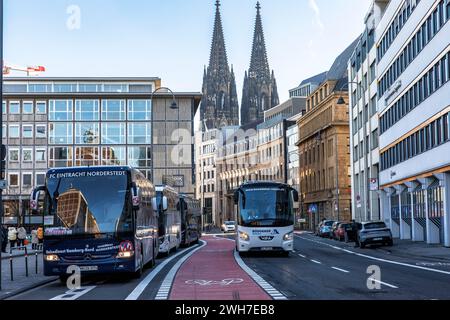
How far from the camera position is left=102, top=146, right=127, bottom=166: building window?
95.6 m

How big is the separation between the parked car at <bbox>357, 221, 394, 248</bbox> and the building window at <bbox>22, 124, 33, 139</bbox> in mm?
60027

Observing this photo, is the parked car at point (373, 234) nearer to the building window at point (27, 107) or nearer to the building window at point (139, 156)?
the building window at point (139, 156)

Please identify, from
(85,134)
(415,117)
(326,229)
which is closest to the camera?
(415,117)

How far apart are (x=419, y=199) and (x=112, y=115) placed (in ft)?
175

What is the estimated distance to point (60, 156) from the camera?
314 feet

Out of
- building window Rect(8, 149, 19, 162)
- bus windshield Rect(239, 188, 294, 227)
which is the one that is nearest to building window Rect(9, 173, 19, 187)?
building window Rect(8, 149, 19, 162)

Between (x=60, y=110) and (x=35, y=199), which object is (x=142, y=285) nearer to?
(x=35, y=199)

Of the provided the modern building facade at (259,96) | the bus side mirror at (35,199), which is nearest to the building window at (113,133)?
the bus side mirror at (35,199)

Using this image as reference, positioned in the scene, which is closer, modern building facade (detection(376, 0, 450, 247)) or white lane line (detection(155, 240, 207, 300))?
white lane line (detection(155, 240, 207, 300))

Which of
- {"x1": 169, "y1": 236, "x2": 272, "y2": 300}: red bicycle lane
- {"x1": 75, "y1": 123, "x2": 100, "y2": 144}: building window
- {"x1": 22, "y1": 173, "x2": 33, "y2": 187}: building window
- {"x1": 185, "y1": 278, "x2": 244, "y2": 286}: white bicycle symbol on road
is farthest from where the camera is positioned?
{"x1": 75, "y1": 123, "x2": 100, "y2": 144}: building window

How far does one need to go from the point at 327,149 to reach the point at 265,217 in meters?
67.0

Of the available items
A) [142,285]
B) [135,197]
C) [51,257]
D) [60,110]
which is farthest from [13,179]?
[142,285]

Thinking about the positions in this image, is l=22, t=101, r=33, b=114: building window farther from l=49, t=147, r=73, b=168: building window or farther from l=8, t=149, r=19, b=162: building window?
l=49, t=147, r=73, b=168: building window

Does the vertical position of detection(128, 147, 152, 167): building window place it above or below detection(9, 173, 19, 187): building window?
above
